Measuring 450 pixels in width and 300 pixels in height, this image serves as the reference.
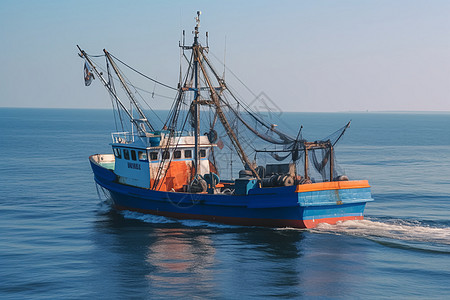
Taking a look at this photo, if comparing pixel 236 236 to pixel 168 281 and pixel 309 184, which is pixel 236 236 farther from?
pixel 168 281

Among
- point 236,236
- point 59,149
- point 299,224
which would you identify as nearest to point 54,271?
point 236,236

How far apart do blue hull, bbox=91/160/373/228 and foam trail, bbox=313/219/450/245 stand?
377 millimetres

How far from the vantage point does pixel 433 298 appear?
61.1 ft

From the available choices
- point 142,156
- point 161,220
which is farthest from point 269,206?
point 142,156

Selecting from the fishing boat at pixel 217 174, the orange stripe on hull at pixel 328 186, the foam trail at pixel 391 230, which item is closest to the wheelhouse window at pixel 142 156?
the fishing boat at pixel 217 174

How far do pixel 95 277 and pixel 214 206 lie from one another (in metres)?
8.90

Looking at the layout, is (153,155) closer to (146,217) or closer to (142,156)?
(142,156)

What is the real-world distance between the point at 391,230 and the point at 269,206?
19.4 ft

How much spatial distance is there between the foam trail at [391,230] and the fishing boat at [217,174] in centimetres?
43

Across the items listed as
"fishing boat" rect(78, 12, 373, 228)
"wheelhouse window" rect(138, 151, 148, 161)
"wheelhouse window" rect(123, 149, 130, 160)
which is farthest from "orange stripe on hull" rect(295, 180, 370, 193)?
"wheelhouse window" rect(123, 149, 130, 160)

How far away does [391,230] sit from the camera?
26.3 meters

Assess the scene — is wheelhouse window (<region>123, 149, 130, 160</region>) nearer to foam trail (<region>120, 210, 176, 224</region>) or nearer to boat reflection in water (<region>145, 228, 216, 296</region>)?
foam trail (<region>120, 210, 176, 224</region>)

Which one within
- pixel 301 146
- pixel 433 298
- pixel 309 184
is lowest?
pixel 433 298

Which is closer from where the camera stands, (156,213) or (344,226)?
(344,226)
